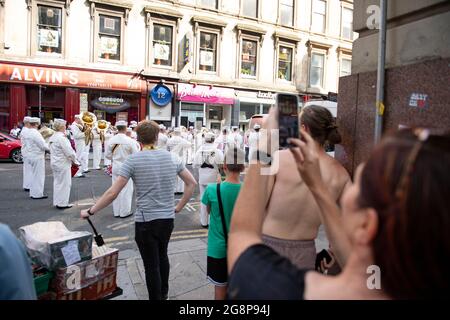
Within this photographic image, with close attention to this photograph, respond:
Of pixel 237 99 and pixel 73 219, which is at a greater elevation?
pixel 237 99

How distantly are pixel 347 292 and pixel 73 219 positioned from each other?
266 inches

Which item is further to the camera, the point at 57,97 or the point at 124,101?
the point at 124,101

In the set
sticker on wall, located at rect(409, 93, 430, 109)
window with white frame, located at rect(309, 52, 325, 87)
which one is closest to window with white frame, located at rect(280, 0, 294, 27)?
window with white frame, located at rect(309, 52, 325, 87)

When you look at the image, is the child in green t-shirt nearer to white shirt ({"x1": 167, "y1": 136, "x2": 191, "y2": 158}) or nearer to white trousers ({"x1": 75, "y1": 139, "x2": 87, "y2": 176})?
white shirt ({"x1": 167, "y1": 136, "x2": 191, "y2": 158})

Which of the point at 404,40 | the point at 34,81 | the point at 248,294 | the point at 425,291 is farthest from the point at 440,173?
the point at 34,81

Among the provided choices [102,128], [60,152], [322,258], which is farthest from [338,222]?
[102,128]

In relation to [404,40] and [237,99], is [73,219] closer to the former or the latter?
[404,40]

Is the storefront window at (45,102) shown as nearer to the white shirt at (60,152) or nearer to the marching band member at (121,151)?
the white shirt at (60,152)

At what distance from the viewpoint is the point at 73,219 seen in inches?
269

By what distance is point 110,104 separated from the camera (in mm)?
19578

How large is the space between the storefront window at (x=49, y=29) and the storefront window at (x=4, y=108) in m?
2.68

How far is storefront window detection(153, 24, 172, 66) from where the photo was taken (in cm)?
1997

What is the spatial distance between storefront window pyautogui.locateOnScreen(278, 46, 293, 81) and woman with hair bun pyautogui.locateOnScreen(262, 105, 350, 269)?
2270 centimetres

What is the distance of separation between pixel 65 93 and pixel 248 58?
443 inches
